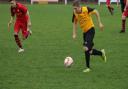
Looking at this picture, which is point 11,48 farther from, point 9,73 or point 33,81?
point 33,81

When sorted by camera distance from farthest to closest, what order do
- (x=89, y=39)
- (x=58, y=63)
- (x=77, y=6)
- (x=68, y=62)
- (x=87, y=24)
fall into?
(x=58, y=63) → (x=68, y=62) → (x=87, y=24) → (x=89, y=39) → (x=77, y=6)

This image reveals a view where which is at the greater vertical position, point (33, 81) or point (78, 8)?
point (78, 8)

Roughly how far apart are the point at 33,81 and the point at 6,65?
283cm

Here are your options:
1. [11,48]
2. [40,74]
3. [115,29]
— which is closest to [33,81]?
[40,74]

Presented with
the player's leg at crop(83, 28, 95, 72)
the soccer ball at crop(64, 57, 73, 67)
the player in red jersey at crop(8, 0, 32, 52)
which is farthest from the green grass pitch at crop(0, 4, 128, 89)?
the player in red jersey at crop(8, 0, 32, 52)

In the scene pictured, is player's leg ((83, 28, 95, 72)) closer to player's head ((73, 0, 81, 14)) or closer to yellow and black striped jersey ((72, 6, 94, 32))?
yellow and black striped jersey ((72, 6, 94, 32))

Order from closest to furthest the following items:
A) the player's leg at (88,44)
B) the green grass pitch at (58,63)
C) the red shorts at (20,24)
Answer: the green grass pitch at (58,63)
the player's leg at (88,44)
the red shorts at (20,24)

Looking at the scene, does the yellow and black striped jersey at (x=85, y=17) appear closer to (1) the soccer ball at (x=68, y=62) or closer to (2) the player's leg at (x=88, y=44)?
(2) the player's leg at (x=88, y=44)

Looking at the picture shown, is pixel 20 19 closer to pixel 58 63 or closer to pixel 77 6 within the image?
pixel 58 63

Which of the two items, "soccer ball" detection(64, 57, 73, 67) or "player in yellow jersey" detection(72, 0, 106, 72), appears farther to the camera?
"soccer ball" detection(64, 57, 73, 67)

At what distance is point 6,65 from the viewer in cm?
1477

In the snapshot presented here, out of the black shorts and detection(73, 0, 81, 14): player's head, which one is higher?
detection(73, 0, 81, 14): player's head

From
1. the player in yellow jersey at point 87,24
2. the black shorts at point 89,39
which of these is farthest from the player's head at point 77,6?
the black shorts at point 89,39

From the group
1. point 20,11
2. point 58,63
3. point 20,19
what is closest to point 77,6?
point 58,63
